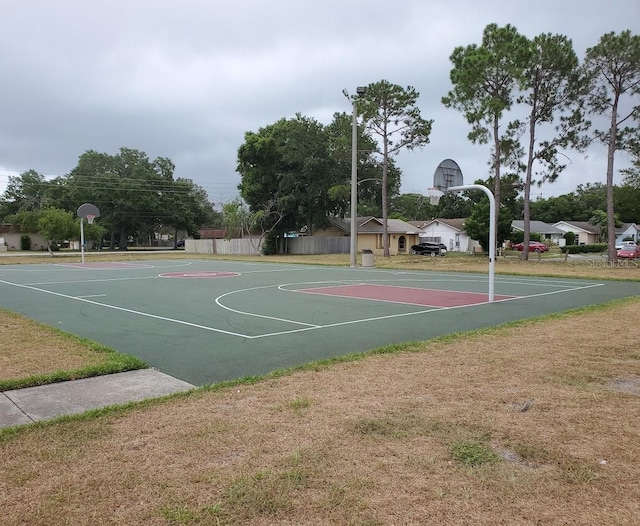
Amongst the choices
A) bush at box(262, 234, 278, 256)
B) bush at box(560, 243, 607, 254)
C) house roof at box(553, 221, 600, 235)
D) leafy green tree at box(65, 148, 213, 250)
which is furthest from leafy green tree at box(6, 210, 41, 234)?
house roof at box(553, 221, 600, 235)

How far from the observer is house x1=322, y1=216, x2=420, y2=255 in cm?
5169

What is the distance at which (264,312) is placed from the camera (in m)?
11.7

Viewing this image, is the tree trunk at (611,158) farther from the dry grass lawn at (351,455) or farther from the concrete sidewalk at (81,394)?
the concrete sidewalk at (81,394)

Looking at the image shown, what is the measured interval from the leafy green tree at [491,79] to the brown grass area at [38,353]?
29.2m

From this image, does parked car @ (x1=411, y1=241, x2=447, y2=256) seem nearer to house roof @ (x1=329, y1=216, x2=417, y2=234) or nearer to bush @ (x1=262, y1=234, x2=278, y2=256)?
house roof @ (x1=329, y1=216, x2=417, y2=234)

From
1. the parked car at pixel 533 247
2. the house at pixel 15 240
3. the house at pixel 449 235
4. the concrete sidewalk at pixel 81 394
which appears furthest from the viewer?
the house at pixel 15 240

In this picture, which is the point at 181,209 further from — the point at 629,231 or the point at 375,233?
the point at 629,231

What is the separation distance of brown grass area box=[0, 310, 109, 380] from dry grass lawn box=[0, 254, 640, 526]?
2137 mm

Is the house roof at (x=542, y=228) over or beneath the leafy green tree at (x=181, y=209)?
beneath

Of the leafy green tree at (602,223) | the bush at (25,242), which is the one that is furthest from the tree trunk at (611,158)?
the bush at (25,242)

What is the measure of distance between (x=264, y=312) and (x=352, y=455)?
7.88 meters

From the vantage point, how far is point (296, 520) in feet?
10.1

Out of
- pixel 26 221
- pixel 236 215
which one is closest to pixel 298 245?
pixel 236 215

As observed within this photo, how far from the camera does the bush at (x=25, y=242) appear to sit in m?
68.9
